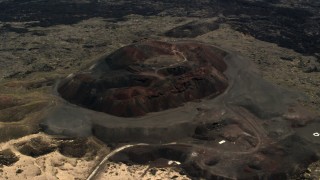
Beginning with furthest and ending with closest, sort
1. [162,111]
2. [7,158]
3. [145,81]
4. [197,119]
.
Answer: [145,81], [162,111], [197,119], [7,158]

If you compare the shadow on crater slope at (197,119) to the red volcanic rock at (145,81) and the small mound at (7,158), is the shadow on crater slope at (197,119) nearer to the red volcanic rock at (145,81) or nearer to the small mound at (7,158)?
the red volcanic rock at (145,81)

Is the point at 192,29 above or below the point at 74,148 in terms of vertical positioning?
above

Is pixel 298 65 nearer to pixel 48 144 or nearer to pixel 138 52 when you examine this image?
pixel 138 52

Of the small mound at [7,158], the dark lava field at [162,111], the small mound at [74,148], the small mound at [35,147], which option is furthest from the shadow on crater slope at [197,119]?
the small mound at [7,158]

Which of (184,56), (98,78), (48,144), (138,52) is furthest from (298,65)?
(48,144)

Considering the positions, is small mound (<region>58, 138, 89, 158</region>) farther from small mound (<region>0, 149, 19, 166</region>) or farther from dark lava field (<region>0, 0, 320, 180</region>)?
small mound (<region>0, 149, 19, 166</region>)

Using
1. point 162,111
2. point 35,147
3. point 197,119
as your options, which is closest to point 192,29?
point 162,111

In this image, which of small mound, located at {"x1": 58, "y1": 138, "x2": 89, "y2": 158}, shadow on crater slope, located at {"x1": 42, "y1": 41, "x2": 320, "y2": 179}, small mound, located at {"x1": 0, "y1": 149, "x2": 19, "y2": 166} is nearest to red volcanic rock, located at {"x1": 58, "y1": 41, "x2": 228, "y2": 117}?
shadow on crater slope, located at {"x1": 42, "y1": 41, "x2": 320, "y2": 179}

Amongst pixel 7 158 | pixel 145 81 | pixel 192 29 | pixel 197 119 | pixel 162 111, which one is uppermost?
pixel 145 81

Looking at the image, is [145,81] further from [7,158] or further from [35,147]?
[7,158]
